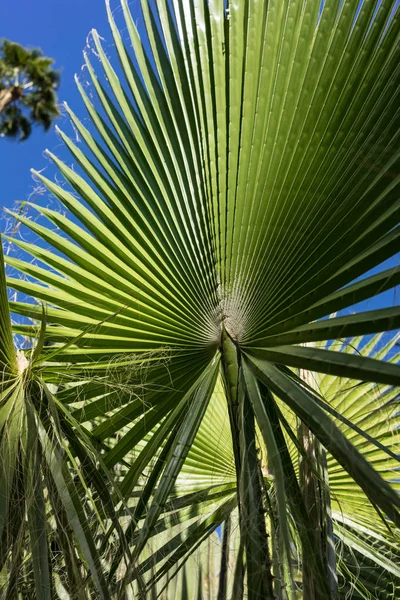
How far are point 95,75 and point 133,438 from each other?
1110 millimetres

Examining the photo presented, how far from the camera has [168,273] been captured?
171cm

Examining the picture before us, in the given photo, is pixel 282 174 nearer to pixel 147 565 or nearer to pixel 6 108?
pixel 147 565

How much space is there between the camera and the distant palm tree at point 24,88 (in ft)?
40.2

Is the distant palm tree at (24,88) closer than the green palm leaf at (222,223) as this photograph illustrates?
No

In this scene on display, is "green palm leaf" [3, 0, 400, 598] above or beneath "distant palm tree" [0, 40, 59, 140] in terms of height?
beneath

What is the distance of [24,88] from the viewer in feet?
41.6

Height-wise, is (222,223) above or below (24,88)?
below

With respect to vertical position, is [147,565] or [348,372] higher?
[348,372]

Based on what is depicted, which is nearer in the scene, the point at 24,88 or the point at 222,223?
the point at 222,223

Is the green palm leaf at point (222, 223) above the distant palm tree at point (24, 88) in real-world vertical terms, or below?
below

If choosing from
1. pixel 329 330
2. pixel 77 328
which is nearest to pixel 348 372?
pixel 329 330

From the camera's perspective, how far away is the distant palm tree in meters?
12.2

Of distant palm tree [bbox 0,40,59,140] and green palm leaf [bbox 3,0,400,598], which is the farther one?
distant palm tree [bbox 0,40,59,140]

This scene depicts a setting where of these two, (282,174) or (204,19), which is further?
(204,19)
